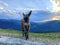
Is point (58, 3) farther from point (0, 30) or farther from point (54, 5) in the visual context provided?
point (0, 30)

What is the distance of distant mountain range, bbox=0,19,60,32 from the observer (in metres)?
11.4

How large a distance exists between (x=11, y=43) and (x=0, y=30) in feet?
14.2

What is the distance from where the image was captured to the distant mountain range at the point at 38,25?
37.3 feet

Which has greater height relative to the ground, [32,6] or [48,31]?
[32,6]

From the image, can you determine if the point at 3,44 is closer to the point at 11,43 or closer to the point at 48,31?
the point at 11,43

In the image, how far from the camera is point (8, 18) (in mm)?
11352

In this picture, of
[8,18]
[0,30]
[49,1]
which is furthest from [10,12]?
[49,1]

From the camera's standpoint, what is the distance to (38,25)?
11.5m

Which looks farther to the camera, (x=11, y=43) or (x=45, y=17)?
(x=45, y=17)

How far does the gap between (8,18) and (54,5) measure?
2.40 meters

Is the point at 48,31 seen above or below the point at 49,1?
below

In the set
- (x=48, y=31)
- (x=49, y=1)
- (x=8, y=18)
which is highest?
(x=49, y=1)

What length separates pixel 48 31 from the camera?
11.7m

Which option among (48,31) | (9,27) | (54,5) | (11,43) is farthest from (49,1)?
(11,43)
